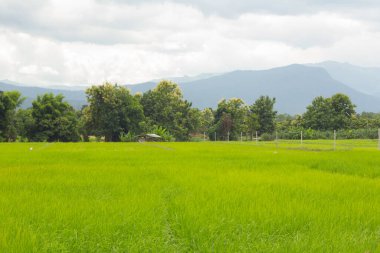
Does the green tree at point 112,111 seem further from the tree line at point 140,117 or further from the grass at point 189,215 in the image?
the grass at point 189,215

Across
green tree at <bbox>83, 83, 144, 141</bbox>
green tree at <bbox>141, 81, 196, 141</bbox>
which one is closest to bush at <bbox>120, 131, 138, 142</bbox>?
green tree at <bbox>83, 83, 144, 141</bbox>

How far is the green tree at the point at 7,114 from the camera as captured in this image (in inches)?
1610

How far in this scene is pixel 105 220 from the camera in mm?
4355

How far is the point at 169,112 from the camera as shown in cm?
5250

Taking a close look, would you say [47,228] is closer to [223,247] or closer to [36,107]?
[223,247]

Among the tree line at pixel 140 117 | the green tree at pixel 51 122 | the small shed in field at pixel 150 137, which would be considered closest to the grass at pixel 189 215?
the small shed in field at pixel 150 137

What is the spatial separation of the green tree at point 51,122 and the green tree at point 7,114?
2.09 m

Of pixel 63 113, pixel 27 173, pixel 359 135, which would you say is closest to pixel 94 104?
pixel 63 113

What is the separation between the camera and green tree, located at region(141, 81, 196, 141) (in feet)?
169

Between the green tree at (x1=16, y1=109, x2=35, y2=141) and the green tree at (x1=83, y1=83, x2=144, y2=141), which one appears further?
the green tree at (x1=83, y1=83, x2=144, y2=141)

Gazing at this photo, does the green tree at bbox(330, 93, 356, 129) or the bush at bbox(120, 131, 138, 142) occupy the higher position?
the green tree at bbox(330, 93, 356, 129)

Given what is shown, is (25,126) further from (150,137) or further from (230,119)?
(230,119)

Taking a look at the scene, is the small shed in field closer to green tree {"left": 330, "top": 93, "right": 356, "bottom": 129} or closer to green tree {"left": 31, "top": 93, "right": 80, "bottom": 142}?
green tree {"left": 31, "top": 93, "right": 80, "bottom": 142}

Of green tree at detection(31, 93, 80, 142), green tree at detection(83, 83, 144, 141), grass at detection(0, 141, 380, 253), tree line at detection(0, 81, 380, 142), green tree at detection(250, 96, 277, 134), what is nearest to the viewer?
grass at detection(0, 141, 380, 253)
